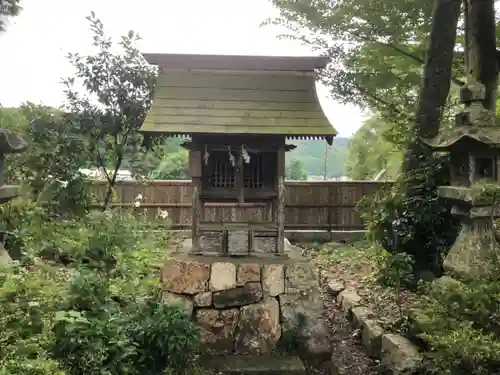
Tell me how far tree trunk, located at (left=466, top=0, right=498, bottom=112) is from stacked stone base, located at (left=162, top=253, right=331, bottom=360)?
17.7 feet

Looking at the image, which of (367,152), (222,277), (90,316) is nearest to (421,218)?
(222,277)

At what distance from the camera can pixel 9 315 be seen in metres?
4.97

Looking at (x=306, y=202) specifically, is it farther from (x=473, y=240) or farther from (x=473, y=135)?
(x=473, y=135)

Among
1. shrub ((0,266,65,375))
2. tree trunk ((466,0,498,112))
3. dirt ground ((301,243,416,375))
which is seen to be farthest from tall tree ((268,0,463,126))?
shrub ((0,266,65,375))

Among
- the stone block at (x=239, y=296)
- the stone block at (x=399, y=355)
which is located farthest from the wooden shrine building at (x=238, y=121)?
the stone block at (x=399, y=355)

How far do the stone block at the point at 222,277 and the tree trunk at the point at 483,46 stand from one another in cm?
597

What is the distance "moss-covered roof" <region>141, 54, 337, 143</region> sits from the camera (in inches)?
285

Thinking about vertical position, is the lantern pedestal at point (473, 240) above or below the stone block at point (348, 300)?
above

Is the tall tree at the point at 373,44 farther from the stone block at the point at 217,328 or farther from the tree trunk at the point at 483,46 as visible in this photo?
the stone block at the point at 217,328

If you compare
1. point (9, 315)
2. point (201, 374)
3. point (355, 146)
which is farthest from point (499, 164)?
point (355, 146)

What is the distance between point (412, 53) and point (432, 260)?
19.2 feet

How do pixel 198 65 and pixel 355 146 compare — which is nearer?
pixel 198 65

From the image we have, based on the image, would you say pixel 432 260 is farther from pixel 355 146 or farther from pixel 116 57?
pixel 355 146

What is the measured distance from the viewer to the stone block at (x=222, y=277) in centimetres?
732
